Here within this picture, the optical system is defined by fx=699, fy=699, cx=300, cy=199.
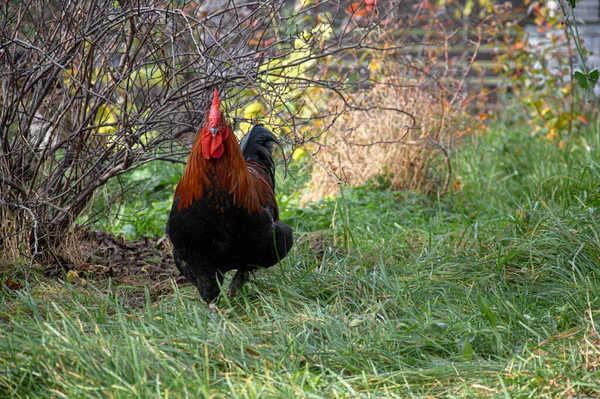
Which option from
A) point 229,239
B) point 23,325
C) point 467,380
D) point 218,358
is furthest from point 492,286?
point 23,325

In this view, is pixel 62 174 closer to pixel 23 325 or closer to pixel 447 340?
pixel 23 325

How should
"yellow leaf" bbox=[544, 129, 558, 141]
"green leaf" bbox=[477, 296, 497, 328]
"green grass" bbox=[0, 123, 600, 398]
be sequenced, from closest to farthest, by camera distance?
1. "green grass" bbox=[0, 123, 600, 398]
2. "green leaf" bbox=[477, 296, 497, 328]
3. "yellow leaf" bbox=[544, 129, 558, 141]

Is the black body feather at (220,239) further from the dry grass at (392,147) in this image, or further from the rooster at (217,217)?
the dry grass at (392,147)

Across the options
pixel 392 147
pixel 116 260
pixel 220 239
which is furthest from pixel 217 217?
pixel 392 147

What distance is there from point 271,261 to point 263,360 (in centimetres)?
113

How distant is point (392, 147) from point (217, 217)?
3233mm

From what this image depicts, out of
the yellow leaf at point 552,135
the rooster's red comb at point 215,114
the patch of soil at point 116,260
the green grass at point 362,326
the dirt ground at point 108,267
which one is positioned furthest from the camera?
the yellow leaf at point 552,135

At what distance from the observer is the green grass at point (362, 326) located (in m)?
2.56

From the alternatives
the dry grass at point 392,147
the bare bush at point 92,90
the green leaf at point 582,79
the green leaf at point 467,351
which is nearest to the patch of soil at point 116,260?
the bare bush at point 92,90

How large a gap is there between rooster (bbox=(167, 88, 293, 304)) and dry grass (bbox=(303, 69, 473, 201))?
108 inches

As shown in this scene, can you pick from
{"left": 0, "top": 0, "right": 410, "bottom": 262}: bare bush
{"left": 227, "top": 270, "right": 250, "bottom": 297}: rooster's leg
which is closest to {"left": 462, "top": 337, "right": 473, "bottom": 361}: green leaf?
{"left": 227, "top": 270, "right": 250, "bottom": 297}: rooster's leg

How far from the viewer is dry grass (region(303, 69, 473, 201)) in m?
6.41

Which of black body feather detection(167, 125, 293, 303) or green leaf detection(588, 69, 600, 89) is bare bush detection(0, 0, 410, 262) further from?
green leaf detection(588, 69, 600, 89)

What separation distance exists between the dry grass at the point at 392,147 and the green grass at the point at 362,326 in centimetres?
151
